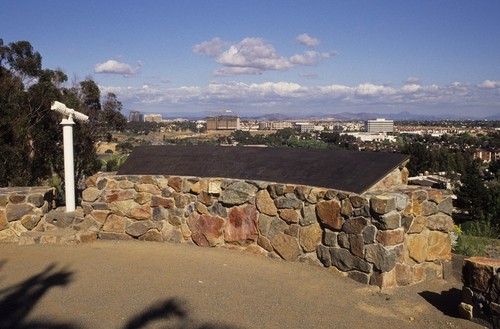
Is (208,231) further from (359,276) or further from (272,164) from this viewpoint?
(359,276)

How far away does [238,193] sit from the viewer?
6.72m

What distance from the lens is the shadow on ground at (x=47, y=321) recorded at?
4.20 metres

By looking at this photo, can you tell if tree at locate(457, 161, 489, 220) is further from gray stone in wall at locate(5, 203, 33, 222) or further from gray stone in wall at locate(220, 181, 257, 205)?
gray stone in wall at locate(5, 203, 33, 222)

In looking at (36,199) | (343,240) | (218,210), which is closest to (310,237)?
(343,240)

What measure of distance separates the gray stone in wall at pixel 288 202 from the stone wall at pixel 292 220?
0.01 m

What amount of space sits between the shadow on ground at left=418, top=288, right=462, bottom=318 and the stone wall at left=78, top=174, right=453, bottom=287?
35 centimetres

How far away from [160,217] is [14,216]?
2380 millimetres

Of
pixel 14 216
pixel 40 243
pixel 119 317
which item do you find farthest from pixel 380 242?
pixel 14 216

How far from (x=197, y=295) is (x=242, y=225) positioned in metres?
1.88

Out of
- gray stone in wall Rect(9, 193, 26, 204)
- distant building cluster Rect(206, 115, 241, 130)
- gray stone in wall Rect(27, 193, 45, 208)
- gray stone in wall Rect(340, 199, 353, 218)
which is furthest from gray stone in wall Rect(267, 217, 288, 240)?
distant building cluster Rect(206, 115, 241, 130)

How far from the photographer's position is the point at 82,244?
7.16 meters

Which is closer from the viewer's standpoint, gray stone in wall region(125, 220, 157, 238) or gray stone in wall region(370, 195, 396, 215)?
gray stone in wall region(370, 195, 396, 215)

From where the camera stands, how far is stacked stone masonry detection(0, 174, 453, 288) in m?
5.35

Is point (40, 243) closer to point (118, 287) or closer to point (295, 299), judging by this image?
point (118, 287)
